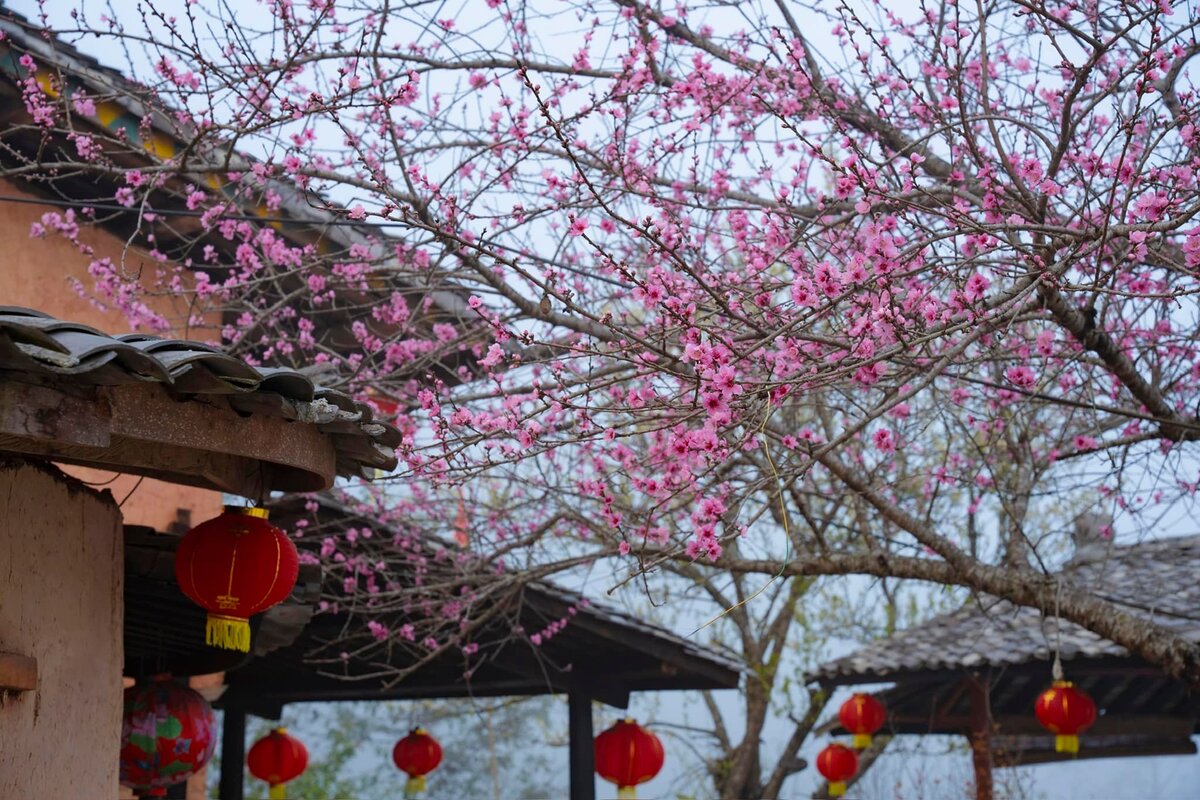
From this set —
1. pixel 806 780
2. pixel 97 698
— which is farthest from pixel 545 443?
pixel 806 780

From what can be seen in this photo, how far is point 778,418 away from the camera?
1166cm

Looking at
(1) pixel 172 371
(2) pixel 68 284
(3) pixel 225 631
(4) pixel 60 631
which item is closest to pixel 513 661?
(2) pixel 68 284

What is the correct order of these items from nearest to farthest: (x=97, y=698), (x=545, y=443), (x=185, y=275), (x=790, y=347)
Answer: (x=97, y=698) < (x=790, y=347) < (x=545, y=443) < (x=185, y=275)

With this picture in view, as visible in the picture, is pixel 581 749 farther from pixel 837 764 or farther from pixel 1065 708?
pixel 1065 708

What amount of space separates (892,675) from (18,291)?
23.0 ft

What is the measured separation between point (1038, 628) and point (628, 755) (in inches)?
133

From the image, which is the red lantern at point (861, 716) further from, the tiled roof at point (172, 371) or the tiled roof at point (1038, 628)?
the tiled roof at point (172, 371)

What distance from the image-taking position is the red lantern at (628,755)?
8602mm

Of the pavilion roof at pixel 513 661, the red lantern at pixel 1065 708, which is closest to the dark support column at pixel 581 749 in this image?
the pavilion roof at pixel 513 661

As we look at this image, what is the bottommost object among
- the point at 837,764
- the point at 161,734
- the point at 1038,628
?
the point at 837,764

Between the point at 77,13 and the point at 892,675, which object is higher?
the point at 77,13

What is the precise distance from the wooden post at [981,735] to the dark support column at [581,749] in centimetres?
320

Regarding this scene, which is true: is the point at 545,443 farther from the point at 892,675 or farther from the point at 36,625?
the point at 892,675

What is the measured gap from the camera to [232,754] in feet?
30.8
